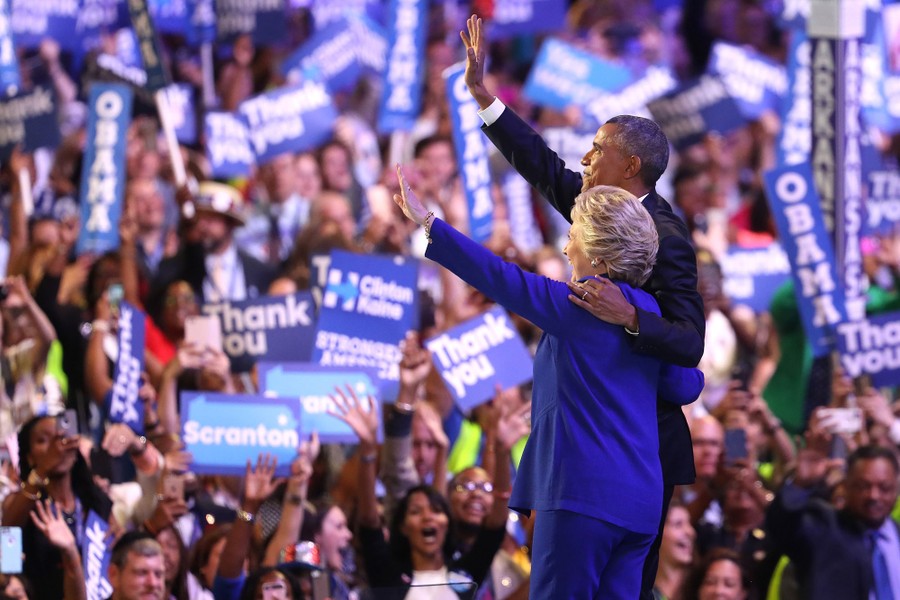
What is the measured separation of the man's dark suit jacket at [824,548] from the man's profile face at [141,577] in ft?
8.34

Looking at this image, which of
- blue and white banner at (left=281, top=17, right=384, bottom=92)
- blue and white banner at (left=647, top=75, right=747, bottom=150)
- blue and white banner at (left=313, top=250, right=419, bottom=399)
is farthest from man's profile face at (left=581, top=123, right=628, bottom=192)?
blue and white banner at (left=281, top=17, right=384, bottom=92)

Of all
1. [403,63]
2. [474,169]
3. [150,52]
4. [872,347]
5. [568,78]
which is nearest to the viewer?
[872,347]

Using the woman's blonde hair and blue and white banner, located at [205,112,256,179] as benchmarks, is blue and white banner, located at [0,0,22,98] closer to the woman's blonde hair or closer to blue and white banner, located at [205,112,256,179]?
blue and white banner, located at [205,112,256,179]

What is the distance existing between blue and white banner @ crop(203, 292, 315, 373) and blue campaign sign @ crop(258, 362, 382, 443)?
549 millimetres

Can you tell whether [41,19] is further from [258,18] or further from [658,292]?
[658,292]

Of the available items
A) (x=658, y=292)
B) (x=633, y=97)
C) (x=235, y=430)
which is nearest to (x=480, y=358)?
(x=235, y=430)

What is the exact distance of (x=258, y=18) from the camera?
40.5 feet

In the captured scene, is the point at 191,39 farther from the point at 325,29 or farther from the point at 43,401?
the point at 43,401

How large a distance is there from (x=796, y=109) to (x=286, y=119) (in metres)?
3.21

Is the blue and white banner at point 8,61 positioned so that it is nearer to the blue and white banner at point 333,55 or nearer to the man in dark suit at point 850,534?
the blue and white banner at point 333,55

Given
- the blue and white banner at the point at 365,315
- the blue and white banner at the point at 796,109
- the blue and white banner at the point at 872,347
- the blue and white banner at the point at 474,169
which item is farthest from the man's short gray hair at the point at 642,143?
the blue and white banner at the point at 796,109

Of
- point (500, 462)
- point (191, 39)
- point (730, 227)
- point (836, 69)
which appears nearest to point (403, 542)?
point (500, 462)

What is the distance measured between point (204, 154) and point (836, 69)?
15.5 feet

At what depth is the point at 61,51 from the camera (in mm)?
12594
